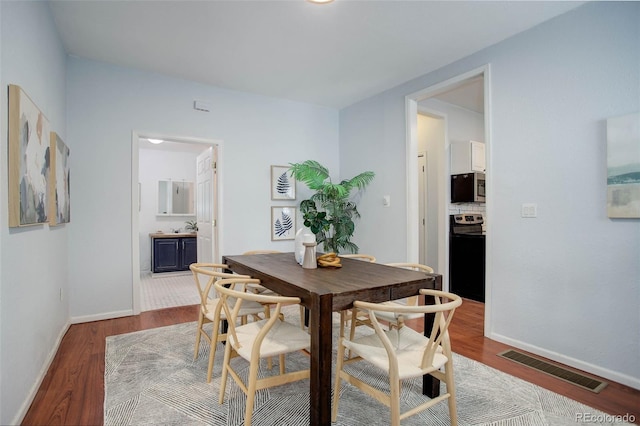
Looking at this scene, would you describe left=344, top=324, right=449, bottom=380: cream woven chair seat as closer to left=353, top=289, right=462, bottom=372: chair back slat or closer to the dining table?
left=353, top=289, right=462, bottom=372: chair back slat

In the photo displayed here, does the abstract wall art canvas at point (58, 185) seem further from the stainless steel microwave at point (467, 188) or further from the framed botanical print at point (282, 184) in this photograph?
the stainless steel microwave at point (467, 188)

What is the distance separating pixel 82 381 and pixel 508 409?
2.67 metres

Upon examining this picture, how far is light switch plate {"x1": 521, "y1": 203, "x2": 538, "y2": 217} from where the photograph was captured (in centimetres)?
270

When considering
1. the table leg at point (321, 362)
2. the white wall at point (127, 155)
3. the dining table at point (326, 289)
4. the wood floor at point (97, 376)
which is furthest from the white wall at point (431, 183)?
the table leg at point (321, 362)

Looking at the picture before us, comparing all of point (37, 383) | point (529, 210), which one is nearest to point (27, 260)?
point (37, 383)

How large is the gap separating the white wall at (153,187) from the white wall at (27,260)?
3.88m

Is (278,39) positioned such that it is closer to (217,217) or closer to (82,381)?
(217,217)

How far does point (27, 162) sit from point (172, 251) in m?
4.67

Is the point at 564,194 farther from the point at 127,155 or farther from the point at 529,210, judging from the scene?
the point at 127,155

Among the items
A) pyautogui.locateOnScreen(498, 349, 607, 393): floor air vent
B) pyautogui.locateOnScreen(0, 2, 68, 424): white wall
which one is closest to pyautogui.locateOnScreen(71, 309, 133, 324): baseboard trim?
pyautogui.locateOnScreen(0, 2, 68, 424): white wall

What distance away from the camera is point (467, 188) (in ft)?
14.3

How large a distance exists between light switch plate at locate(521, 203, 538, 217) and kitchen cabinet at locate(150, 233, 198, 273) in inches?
217

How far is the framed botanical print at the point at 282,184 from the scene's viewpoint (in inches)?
176

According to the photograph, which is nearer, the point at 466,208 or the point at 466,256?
the point at 466,256
